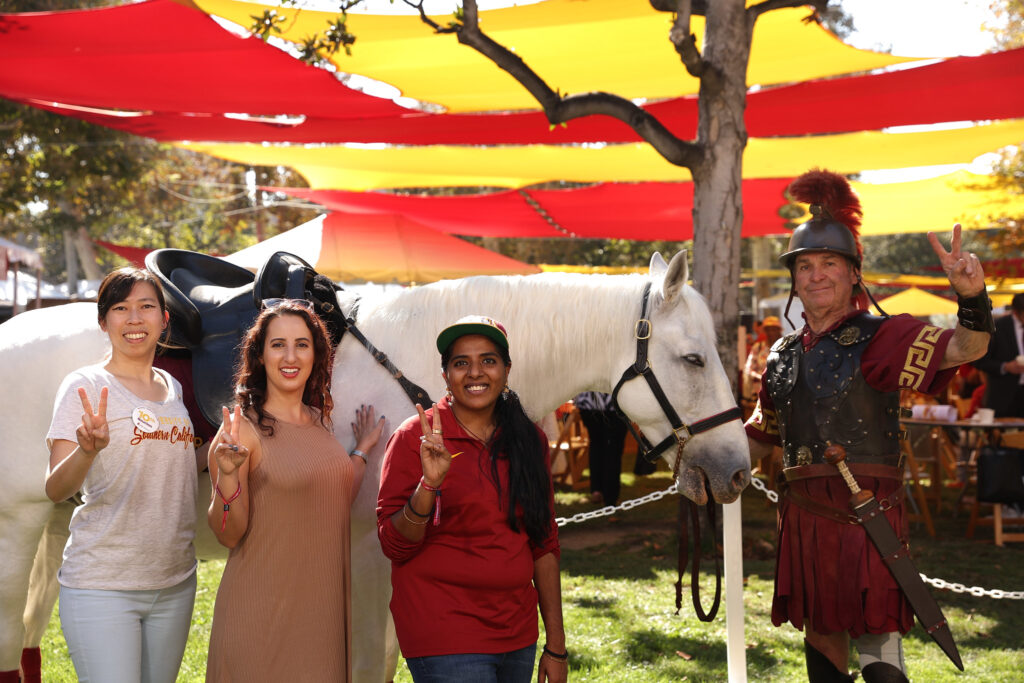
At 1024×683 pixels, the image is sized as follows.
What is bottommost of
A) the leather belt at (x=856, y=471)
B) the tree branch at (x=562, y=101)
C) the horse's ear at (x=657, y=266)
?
the leather belt at (x=856, y=471)

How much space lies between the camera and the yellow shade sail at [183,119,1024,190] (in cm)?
849

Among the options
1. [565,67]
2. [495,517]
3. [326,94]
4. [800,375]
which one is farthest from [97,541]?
[565,67]

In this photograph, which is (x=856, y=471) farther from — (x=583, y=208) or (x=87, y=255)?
(x=87, y=255)

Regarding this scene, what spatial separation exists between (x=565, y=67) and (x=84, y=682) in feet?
21.2

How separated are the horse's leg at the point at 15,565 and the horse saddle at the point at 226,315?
2.73 ft

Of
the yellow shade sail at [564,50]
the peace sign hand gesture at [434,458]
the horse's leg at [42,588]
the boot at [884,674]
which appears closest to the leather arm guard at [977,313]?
the boot at [884,674]

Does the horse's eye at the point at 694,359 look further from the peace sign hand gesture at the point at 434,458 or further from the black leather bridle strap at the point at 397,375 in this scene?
the peace sign hand gesture at the point at 434,458

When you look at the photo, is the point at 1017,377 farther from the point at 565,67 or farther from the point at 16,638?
the point at 16,638

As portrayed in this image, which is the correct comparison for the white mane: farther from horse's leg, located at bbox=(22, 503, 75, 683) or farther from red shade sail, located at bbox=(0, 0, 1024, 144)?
red shade sail, located at bbox=(0, 0, 1024, 144)

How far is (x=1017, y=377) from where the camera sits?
7.48 meters

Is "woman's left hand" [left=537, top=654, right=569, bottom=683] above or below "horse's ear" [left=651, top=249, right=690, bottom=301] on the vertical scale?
below

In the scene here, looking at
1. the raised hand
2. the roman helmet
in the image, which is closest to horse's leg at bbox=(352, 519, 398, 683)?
the roman helmet

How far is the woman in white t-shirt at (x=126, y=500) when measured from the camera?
2.23 meters

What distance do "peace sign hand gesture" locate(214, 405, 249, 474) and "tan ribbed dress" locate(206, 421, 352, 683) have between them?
0.12m
